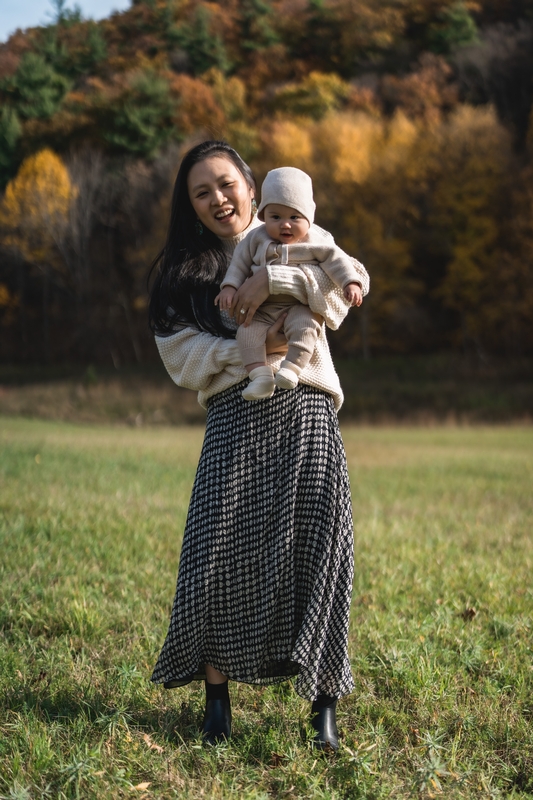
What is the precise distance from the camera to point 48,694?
10.2 ft

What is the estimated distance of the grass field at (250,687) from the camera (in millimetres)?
2504

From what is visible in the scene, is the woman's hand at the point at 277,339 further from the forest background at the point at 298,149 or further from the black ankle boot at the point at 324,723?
the forest background at the point at 298,149

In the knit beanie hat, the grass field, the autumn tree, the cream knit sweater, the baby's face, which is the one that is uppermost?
the autumn tree

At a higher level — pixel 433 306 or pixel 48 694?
pixel 433 306

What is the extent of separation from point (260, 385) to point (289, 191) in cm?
63

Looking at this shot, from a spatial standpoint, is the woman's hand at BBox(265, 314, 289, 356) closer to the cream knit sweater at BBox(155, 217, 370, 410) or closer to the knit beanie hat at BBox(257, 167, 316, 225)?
the cream knit sweater at BBox(155, 217, 370, 410)

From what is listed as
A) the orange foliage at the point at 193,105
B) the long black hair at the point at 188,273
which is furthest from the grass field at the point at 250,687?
the orange foliage at the point at 193,105

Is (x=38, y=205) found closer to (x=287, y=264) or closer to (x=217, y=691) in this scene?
(x=287, y=264)

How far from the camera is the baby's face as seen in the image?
266 cm

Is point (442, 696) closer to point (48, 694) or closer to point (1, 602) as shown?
point (48, 694)

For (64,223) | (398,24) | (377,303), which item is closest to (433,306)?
(377,303)

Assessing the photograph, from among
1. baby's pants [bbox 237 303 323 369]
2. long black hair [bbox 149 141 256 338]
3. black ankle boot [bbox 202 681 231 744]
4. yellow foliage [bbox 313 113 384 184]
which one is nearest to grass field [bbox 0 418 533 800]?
black ankle boot [bbox 202 681 231 744]

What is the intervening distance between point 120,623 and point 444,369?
30019 mm

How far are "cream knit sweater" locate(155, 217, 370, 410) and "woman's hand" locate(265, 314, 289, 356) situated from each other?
4 cm
